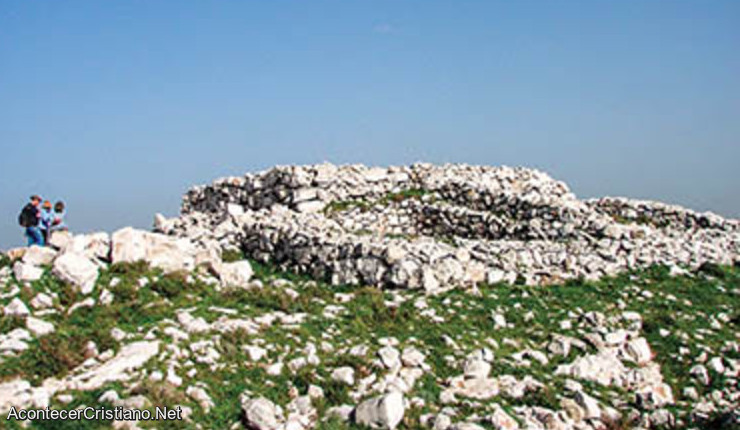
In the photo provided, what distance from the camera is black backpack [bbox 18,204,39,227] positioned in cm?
1602

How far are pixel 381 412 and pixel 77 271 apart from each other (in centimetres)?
699

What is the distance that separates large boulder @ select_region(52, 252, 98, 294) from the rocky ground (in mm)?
37

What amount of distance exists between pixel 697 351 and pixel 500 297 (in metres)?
3.52

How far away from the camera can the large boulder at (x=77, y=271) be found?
11344 millimetres

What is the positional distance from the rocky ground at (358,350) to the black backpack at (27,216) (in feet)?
14.2

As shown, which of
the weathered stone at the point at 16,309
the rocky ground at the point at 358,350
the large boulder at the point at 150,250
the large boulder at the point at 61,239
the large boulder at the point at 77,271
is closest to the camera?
the rocky ground at the point at 358,350

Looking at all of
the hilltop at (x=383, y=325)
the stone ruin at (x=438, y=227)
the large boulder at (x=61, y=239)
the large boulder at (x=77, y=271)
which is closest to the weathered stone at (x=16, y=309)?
the hilltop at (x=383, y=325)

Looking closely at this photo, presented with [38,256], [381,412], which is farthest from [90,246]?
[381,412]

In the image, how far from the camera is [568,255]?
14000mm

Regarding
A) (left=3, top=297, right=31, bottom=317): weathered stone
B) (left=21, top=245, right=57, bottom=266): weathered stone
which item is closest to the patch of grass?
(left=3, top=297, right=31, bottom=317): weathered stone

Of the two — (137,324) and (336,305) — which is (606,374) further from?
(137,324)

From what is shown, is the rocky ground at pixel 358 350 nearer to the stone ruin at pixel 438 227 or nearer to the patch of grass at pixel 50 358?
the patch of grass at pixel 50 358

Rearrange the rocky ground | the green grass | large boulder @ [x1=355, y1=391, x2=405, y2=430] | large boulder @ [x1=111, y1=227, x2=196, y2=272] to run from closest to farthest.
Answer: large boulder @ [x1=355, y1=391, x2=405, y2=430] < the rocky ground < the green grass < large boulder @ [x1=111, y1=227, x2=196, y2=272]

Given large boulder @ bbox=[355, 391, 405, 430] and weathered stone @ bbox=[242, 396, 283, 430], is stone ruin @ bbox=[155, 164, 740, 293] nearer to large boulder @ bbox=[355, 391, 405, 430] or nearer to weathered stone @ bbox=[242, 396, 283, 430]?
large boulder @ bbox=[355, 391, 405, 430]
